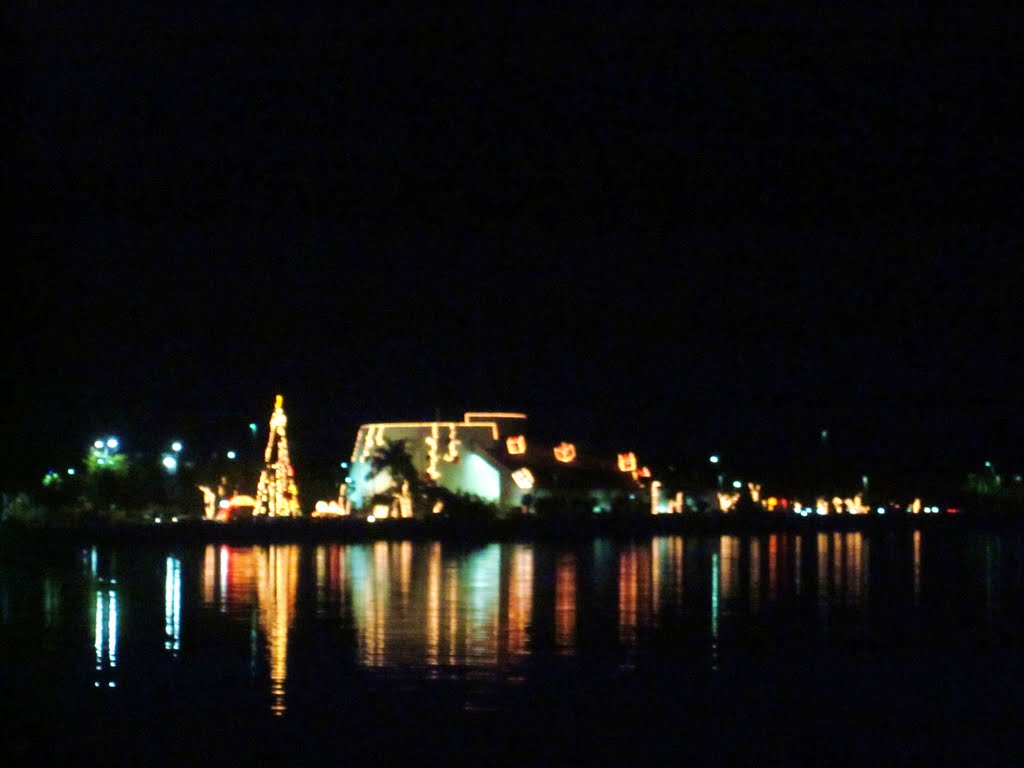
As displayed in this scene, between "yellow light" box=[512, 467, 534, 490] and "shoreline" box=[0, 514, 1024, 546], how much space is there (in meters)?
9.54

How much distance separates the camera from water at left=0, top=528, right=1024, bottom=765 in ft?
30.5

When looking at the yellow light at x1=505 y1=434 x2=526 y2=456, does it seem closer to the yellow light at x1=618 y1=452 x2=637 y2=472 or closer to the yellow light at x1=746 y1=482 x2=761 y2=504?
the yellow light at x1=618 y1=452 x2=637 y2=472

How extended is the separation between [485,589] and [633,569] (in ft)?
21.9

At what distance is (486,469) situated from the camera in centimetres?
6806

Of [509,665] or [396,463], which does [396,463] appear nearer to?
[396,463]

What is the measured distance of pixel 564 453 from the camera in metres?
72.8

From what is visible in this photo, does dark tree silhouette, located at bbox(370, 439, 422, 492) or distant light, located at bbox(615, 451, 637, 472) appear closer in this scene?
dark tree silhouette, located at bbox(370, 439, 422, 492)

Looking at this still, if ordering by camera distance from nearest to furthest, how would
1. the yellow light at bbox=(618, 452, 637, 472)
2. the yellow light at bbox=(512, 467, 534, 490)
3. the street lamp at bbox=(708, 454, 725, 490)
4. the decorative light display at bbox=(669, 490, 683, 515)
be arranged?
the yellow light at bbox=(512, 467, 534, 490)
the yellow light at bbox=(618, 452, 637, 472)
the decorative light display at bbox=(669, 490, 683, 515)
the street lamp at bbox=(708, 454, 725, 490)

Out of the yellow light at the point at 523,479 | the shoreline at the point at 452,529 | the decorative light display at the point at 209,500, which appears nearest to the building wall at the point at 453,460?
the yellow light at the point at 523,479

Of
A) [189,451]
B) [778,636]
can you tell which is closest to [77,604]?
[778,636]

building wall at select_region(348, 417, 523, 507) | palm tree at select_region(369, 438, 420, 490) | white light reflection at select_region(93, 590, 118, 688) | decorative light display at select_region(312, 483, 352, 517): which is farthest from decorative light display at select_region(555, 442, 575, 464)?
white light reflection at select_region(93, 590, 118, 688)

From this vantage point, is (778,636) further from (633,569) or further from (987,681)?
(633,569)

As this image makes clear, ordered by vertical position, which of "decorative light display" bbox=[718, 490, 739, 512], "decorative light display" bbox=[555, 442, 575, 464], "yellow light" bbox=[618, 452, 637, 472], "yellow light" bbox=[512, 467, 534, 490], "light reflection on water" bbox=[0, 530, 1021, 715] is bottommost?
"decorative light display" bbox=[718, 490, 739, 512]

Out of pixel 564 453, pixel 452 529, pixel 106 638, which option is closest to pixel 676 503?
pixel 564 453
